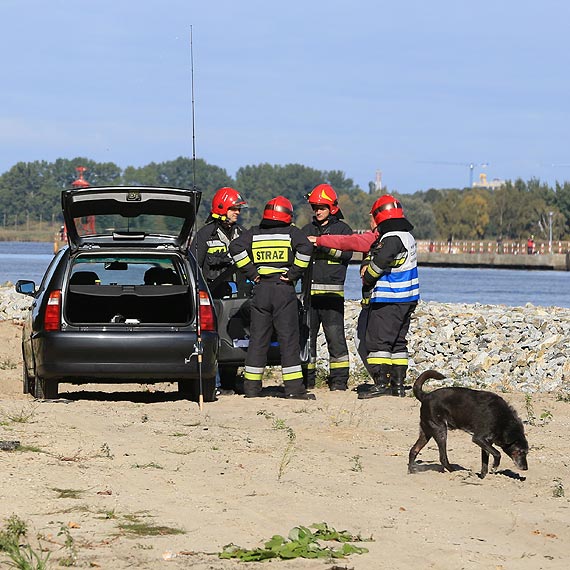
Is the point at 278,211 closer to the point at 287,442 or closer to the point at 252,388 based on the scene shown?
the point at 252,388

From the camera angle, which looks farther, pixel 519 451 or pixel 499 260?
pixel 499 260

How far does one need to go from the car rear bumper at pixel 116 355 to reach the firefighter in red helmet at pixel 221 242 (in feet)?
6.65

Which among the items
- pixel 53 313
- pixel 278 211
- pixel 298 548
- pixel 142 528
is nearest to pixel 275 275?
pixel 278 211

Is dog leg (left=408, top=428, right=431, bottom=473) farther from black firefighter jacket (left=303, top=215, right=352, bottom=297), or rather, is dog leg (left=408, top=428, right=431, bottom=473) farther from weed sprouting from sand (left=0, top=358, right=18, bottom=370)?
weed sprouting from sand (left=0, top=358, right=18, bottom=370)

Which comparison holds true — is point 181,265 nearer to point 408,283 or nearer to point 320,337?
point 408,283

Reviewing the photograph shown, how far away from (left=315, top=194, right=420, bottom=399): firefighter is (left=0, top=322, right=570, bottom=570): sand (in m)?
1.11

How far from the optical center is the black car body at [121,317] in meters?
11.8

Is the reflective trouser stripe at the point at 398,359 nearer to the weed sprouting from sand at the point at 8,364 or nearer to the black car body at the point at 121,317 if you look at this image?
the black car body at the point at 121,317

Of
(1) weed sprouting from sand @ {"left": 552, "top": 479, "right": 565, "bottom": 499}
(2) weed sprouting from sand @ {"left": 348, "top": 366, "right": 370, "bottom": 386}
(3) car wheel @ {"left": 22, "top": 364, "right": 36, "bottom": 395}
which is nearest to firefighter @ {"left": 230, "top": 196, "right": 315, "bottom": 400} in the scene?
(3) car wheel @ {"left": 22, "top": 364, "right": 36, "bottom": 395}

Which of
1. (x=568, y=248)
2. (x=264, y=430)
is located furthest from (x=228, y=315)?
(x=568, y=248)

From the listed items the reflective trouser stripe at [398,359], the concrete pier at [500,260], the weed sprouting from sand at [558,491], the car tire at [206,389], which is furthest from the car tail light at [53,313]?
the concrete pier at [500,260]

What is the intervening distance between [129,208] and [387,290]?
2.69 m

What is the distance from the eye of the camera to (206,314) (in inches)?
475

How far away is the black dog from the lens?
28.5 ft
